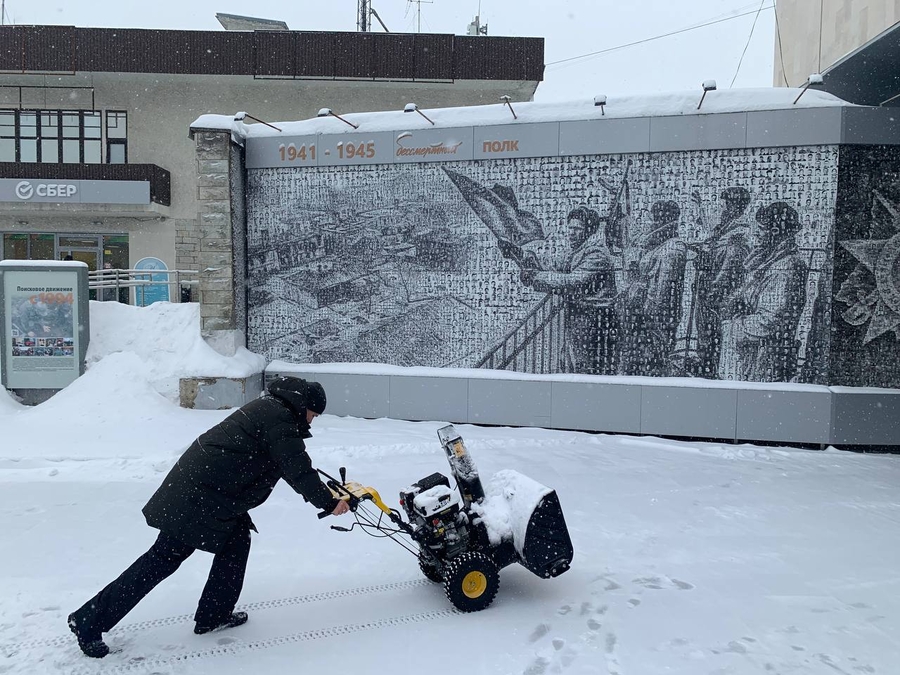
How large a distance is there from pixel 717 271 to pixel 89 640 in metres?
7.52

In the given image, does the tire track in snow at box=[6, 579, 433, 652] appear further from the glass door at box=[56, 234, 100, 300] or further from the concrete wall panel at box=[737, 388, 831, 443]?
the glass door at box=[56, 234, 100, 300]

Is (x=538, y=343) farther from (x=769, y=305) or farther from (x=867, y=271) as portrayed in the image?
(x=867, y=271)

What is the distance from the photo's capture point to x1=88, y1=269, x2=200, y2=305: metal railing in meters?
11.0

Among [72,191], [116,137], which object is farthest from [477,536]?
[116,137]

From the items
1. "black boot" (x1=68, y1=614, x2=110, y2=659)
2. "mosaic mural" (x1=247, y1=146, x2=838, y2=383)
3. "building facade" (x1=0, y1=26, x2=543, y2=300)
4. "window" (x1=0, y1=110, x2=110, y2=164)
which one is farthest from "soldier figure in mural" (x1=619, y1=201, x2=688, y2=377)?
"window" (x1=0, y1=110, x2=110, y2=164)

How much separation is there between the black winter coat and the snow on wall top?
635 cm

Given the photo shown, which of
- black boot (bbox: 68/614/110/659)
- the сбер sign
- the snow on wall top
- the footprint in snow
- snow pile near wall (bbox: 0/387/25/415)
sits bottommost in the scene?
the footprint in snow

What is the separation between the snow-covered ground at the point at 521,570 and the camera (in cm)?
365

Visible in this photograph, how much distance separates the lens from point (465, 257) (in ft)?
30.8

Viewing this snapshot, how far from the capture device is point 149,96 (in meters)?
21.8

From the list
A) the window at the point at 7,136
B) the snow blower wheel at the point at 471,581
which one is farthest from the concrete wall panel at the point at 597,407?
the window at the point at 7,136

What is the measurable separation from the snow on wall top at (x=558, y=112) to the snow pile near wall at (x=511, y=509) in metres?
5.96

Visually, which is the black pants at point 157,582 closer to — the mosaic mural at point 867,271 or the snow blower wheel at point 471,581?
the snow blower wheel at point 471,581

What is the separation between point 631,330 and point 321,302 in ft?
13.8
